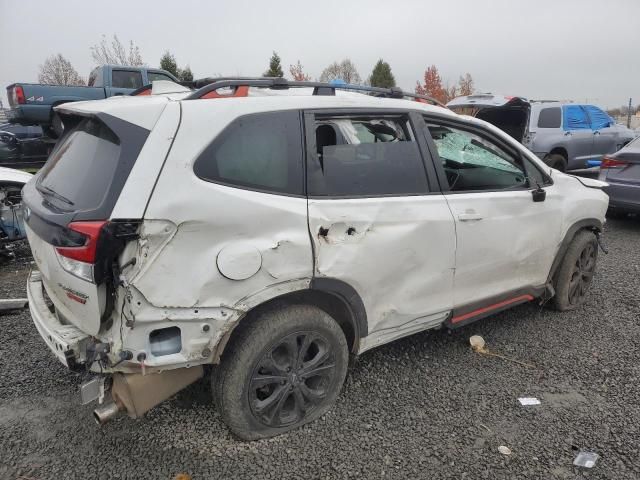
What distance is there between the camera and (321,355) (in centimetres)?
259

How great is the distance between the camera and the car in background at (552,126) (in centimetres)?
880

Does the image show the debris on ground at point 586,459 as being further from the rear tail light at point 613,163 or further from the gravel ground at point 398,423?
the rear tail light at point 613,163

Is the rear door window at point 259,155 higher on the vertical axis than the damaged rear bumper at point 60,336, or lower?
higher

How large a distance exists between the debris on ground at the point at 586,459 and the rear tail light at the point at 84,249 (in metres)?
2.52

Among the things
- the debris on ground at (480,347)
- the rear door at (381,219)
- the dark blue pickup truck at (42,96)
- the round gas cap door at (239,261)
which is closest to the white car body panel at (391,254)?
the rear door at (381,219)

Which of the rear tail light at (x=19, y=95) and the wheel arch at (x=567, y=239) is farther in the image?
the rear tail light at (x=19, y=95)

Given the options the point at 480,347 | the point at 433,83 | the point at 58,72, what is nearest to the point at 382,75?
the point at 433,83

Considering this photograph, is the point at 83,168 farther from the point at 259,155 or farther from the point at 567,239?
the point at 567,239

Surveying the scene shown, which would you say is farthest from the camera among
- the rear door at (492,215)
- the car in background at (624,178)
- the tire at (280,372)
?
the car in background at (624,178)

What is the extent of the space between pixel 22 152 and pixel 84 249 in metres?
8.45

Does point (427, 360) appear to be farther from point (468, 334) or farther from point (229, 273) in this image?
point (229, 273)

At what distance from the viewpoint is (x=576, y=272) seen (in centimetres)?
405

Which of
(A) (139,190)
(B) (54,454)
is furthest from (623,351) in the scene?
(B) (54,454)

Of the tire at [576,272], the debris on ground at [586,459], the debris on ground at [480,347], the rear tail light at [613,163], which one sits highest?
the rear tail light at [613,163]
